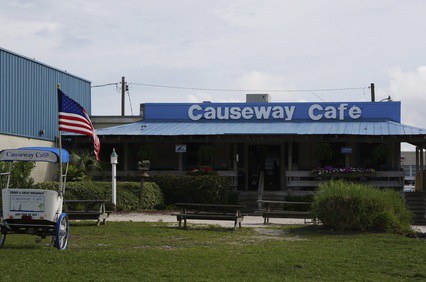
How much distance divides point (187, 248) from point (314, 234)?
4962 millimetres

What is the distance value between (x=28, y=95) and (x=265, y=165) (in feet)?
35.3

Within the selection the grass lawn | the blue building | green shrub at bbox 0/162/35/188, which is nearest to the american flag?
the grass lawn

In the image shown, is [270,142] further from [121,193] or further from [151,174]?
[121,193]

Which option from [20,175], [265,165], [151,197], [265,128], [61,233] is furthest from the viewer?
[265,165]

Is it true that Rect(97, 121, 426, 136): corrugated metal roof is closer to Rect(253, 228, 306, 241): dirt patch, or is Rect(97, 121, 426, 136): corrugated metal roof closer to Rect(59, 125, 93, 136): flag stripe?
Rect(253, 228, 306, 241): dirt patch

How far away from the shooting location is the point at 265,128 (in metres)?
31.0

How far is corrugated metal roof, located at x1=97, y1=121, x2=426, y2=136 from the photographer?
96.0 ft

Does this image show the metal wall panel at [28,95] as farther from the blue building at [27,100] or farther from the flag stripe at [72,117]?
the flag stripe at [72,117]

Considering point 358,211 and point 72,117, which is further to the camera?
point 358,211

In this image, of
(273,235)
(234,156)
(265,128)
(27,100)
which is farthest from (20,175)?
(265,128)

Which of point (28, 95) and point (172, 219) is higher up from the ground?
point (28, 95)

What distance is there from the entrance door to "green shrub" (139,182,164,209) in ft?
18.7

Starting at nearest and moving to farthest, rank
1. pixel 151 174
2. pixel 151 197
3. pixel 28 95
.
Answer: pixel 151 197, pixel 28 95, pixel 151 174

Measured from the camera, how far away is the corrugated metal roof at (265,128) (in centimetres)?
2925
